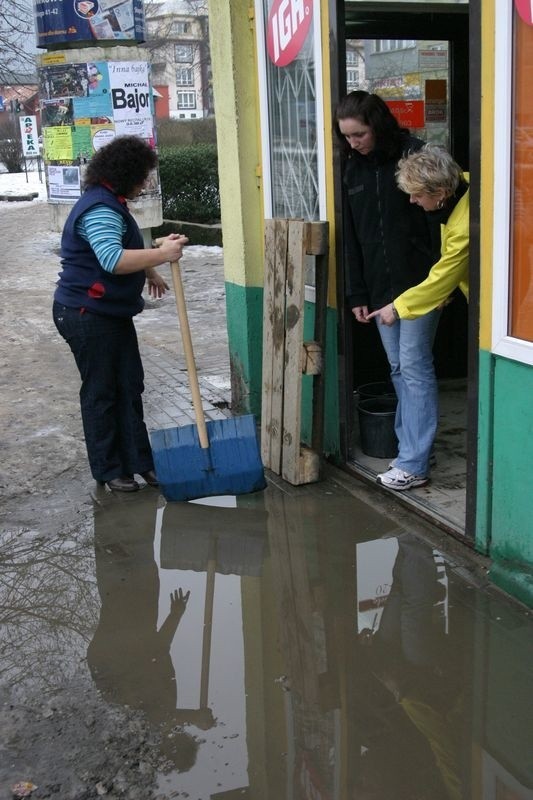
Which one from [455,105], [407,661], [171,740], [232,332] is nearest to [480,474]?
[407,661]

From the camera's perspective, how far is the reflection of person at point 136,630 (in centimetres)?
309

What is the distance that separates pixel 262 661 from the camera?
11.1 feet

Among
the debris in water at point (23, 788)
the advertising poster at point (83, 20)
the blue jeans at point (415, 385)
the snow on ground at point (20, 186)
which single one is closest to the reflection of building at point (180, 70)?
the snow on ground at point (20, 186)

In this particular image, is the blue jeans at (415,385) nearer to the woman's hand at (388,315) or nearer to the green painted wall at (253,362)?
the woman's hand at (388,315)

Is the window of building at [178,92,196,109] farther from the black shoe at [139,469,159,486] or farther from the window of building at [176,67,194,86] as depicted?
the black shoe at [139,469,159,486]

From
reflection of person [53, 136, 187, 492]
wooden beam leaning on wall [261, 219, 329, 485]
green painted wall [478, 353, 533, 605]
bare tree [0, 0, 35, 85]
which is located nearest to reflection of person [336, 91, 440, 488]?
wooden beam leaning on wall [261, 219, 329, 485]

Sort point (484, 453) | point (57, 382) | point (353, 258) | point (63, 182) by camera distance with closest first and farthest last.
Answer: point (484, 453) < point (353, 258) < point (57, 382) < point (63, 182)

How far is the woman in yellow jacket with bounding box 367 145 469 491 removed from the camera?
4.04m

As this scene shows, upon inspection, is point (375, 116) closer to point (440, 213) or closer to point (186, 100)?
point (440, 213)

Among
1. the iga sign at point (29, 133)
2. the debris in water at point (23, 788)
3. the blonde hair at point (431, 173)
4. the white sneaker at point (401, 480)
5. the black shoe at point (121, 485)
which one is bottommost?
the debris in water at point (23, 788)

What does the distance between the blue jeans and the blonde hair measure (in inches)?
26.2

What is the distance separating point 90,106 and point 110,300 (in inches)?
232

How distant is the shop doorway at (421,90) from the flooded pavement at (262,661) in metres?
1.03

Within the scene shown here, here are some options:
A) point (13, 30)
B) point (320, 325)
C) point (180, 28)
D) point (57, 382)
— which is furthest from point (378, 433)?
point (180, 28)
